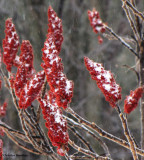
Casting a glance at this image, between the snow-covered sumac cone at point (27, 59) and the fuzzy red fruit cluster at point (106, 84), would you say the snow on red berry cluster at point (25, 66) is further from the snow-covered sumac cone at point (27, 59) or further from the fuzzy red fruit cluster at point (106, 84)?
the fuzzy red fruit cluster at point (106, 84)

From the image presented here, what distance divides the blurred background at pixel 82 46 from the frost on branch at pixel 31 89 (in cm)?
232

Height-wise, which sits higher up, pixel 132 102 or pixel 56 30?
pixel 56 30

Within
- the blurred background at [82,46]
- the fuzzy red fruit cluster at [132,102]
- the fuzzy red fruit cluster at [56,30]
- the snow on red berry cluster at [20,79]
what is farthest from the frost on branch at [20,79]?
the blurred background at [82,46]

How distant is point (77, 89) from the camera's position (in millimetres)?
3785

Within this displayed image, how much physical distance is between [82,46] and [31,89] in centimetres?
340

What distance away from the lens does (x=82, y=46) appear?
12.7ft

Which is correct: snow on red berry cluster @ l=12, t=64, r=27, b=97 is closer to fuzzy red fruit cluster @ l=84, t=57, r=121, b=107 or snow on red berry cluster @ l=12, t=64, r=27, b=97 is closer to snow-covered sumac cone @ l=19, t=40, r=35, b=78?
snow-covered sumac cone @ l=19, t=40, r=35, b=78

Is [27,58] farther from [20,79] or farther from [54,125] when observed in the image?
[54,125]

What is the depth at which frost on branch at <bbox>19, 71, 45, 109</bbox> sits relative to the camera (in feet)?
1.72

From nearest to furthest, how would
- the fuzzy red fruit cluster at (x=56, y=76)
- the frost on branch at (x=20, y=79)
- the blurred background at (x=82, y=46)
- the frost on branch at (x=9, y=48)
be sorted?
the fuzzy red fruit cluster at (x=56, y=76), the frost on branch at (x=20, y=79), the frost on branch at (x=9, y=48), the blurred background at (x=82, y=46)

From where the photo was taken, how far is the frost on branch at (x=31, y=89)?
52 centimetres

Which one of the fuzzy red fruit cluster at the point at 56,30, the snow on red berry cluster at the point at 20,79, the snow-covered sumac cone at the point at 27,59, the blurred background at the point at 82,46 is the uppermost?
the blurred background at the point at 82,46

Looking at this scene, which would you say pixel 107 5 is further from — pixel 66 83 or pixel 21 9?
pixel 66 83

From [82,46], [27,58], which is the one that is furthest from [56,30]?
[82,46]
